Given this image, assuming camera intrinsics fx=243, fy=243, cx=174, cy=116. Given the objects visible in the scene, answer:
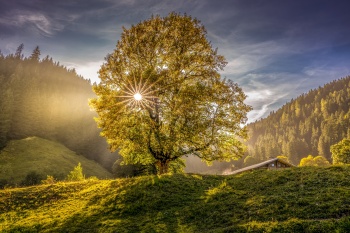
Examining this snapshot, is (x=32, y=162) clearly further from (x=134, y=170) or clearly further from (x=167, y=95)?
(x=167, y=95)

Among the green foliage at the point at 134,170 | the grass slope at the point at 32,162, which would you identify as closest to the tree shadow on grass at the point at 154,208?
the green foliage at the point at 134,170

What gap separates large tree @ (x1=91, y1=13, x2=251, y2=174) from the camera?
84.1 feet

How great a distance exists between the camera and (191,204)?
15719mm

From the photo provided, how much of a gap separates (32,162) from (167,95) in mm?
72300

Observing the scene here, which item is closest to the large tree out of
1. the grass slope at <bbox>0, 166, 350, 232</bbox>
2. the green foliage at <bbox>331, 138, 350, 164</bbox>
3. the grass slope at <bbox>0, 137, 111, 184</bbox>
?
the grass slope at <bbox>0, 166, 350, 232</bbox>

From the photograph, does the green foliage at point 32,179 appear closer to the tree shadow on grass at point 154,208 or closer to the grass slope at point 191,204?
the grass slope at point 191,204

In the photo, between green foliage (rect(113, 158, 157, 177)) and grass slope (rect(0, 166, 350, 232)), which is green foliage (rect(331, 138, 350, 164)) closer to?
green foliage (rect(113, 158, 157, 177))

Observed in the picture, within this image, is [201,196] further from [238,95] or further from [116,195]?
[238,95]

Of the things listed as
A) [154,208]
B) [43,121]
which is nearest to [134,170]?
[154,208]

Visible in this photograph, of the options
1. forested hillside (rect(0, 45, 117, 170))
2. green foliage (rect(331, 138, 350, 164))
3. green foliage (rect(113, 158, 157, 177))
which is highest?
forested hillside (rect(0, 45, 117, 170))

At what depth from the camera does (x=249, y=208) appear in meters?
12.9

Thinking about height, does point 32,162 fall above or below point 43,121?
below

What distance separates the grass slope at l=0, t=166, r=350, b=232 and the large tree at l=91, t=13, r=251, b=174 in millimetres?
5513

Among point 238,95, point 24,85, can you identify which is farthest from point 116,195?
point 24,85
